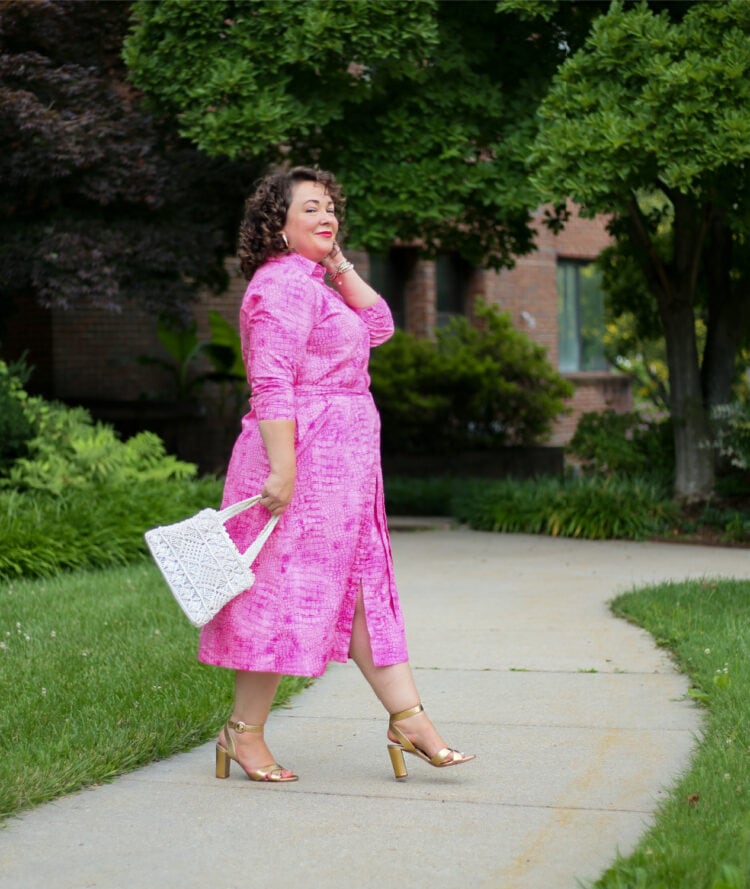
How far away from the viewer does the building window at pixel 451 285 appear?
21141mm

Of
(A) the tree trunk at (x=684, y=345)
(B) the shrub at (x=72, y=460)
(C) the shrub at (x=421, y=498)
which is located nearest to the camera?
(B) the shrub at (x=72, y=460)

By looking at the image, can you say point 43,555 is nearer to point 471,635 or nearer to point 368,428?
point 471,635

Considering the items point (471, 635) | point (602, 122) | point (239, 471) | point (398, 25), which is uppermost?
point (398, 25)

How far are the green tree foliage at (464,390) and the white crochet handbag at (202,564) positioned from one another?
41.2 feet

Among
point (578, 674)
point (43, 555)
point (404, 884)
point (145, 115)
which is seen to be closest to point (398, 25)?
point (145, 115)

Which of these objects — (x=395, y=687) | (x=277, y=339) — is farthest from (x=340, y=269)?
(x=395, y=687)

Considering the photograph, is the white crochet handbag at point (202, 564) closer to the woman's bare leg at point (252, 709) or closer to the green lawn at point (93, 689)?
the woman's bare leg at point (252, 709)

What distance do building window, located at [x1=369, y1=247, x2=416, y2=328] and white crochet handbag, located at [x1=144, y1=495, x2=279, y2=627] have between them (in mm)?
15941

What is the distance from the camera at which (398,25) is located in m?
10.8

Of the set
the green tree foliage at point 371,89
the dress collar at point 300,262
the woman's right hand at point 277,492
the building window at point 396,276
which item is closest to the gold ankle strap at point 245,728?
the woman's right hand at point 277,492

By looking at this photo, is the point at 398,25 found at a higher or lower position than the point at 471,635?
higher

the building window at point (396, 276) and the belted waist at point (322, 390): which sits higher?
the building window at point (396, 276)

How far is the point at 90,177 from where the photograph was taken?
39.7 feet

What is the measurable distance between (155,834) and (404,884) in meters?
0.85
